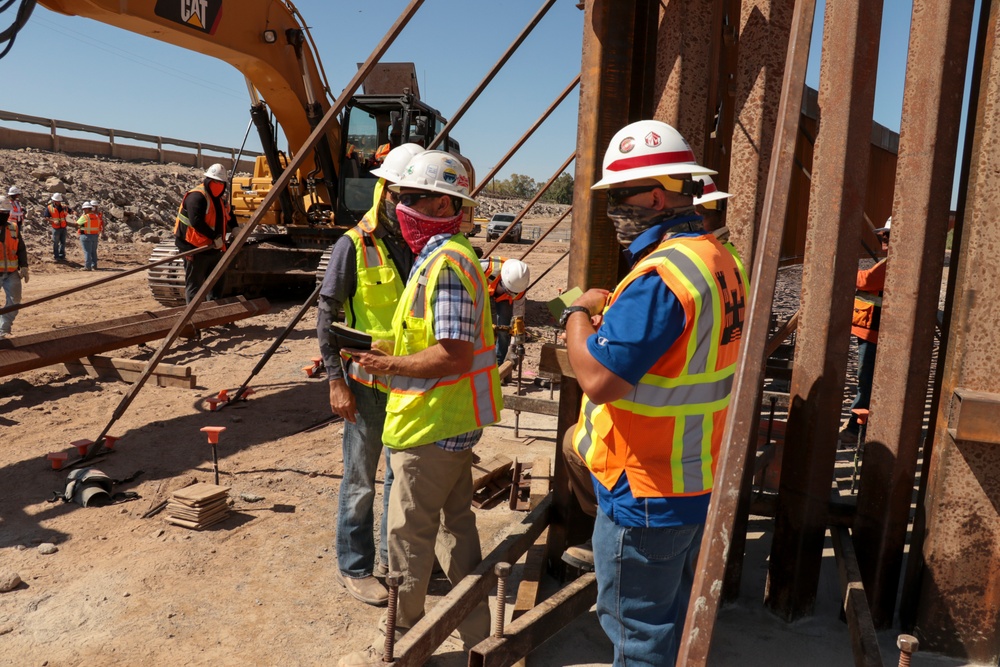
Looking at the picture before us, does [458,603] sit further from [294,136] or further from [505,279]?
[294,136]

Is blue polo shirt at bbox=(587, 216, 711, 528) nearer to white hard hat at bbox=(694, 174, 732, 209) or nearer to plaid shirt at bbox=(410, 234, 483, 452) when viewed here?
plaid shirt at bbox=(410, 234, 483, 452)

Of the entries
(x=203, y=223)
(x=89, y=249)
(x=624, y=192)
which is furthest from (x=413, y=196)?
(x=89, y=249)

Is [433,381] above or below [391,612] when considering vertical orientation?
above

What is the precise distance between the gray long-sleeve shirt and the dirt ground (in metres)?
1.20

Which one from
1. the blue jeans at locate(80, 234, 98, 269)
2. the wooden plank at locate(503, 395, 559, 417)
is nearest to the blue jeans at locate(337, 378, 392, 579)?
the wooden plank at locate(503, 395, 559, 417)

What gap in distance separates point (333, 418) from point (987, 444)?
520cm

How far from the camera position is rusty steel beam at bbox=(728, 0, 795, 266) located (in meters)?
3.68

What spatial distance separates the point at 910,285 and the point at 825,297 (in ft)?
1.09

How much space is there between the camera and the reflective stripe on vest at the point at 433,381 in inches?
118

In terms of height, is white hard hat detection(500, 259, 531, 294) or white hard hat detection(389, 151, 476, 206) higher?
white hard hat detection(389, 151, 476, 206)

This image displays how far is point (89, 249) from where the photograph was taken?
58.4ft

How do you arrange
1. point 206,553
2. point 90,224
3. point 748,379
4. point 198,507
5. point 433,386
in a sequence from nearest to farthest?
point 748,379
point 433,386
point 206,553
point 198,507
point 90,224

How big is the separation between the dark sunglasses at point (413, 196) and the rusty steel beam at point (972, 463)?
2.14m

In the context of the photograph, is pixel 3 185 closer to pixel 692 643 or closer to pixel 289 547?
pixel 289 547
